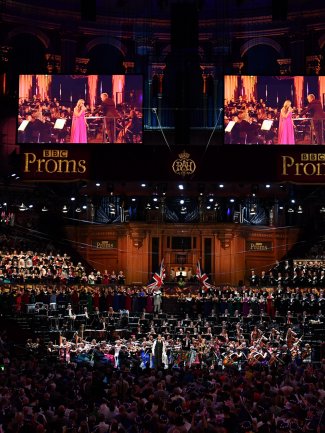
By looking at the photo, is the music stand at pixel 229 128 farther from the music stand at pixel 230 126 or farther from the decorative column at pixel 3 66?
the decorative column at pixel 3 66

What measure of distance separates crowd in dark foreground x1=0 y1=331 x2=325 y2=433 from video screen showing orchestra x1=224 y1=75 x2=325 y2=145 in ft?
39.6

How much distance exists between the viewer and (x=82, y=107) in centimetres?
3178

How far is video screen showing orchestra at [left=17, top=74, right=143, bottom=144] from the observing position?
31.3 m

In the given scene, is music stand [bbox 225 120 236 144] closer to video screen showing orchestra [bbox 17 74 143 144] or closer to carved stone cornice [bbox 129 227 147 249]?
video screen showing orchestra [bbox 17 74 143 144]

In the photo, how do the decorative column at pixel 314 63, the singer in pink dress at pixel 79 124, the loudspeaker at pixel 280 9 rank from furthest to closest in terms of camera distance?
the decorative column at pixel 314 63
the singer in pink dress at pixel 79 124
the loudspeaker at pixel 280 9

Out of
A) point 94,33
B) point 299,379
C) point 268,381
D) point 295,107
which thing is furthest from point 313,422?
point 94,33

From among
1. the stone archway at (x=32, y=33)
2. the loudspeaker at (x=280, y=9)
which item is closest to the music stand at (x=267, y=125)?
the loudspeaker at (x=280, y=9)

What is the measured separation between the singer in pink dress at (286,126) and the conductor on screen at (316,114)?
19.6 inches

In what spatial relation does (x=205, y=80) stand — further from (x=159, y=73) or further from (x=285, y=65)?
(x=285, y=65)

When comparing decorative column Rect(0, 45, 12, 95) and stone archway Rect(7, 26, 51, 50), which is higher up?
stone archway Rect(7, 26, 51, 50)

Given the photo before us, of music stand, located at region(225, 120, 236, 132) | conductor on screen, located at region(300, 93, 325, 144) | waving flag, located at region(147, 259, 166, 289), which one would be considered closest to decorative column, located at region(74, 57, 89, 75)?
waving flag, located at region(147, 259, 166, 289)

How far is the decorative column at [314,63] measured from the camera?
4018 centimetres

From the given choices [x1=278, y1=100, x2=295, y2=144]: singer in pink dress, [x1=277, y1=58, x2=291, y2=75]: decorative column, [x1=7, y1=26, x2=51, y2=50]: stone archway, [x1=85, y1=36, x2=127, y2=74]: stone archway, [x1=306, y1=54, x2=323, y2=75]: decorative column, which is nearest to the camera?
[x1=278, y1=100, x2=295, y2=144]: singer in pink dress

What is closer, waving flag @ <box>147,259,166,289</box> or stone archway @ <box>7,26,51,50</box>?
waving flag @ <box>147,259,166,289</box>
